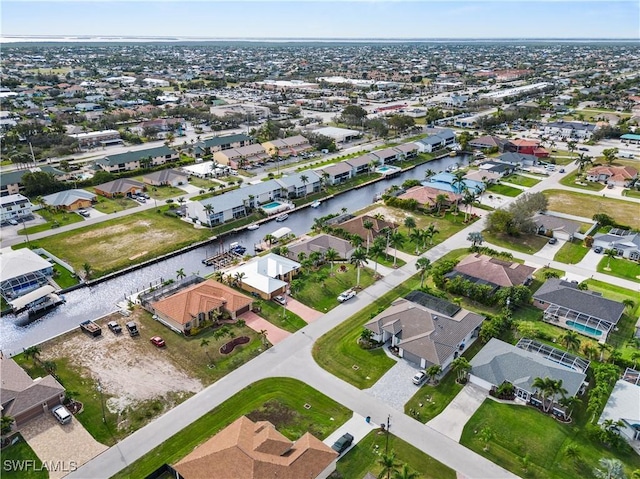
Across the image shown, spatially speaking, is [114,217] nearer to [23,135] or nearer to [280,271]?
[280,271]

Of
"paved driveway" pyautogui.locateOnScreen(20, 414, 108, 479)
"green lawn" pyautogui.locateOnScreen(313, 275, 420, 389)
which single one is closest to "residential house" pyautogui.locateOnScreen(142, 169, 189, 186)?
"green lawn" pyautogui.locateOnScreen(313, 275, 420, 389)

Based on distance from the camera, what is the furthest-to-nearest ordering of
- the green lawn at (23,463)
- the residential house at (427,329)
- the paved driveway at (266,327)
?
the paved driveway at (266,327) < the residential house at (427,329) < the green lawn at (23,463)

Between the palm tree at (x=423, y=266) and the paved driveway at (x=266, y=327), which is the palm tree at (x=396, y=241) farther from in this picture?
the paved driveway at (x=266, y=327)

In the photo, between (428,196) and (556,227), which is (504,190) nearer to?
(428,196)

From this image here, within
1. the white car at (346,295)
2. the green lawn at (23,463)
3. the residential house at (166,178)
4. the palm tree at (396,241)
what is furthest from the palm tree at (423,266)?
the residential house at (166,178)

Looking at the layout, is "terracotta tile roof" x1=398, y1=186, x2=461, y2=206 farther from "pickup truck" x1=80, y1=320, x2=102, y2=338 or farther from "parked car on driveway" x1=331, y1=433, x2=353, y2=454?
"pickup truck" x1=80, y1=320, x2=102, y2=338

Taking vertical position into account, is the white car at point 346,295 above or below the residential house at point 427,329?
below

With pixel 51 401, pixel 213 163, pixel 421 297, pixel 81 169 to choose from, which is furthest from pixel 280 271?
pixel 81 169
